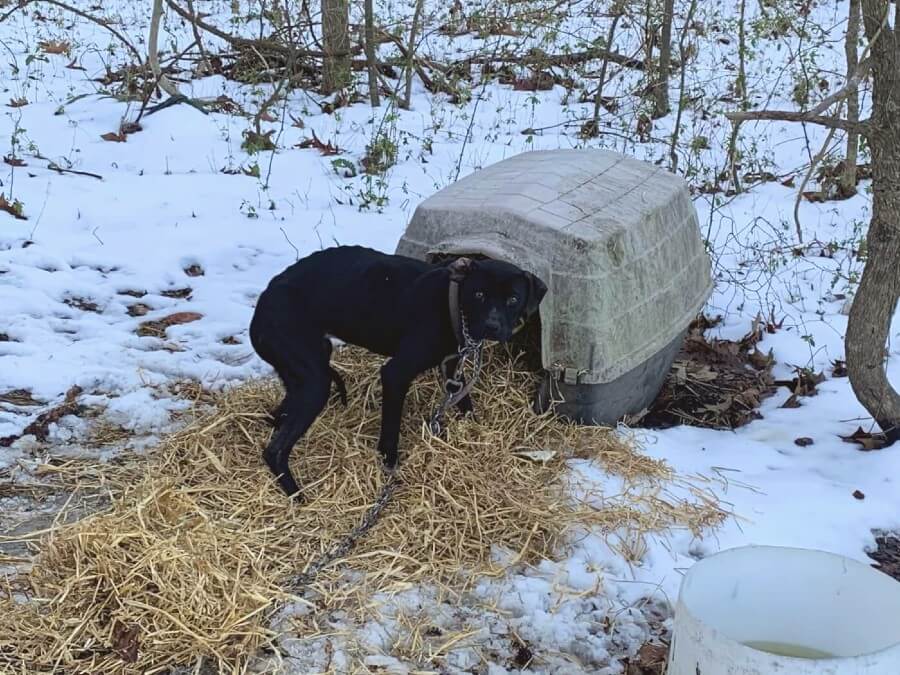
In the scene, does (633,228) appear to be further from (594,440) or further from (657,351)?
(594,440)

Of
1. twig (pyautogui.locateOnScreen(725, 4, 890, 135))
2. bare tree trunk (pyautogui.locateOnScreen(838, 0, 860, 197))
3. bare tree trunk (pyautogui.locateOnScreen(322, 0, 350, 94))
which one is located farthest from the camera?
bare tree trunk (pyautogui.locateOnScreen(322, 0, 350, 94))

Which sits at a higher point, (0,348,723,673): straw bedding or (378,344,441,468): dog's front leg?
(378,344,441,468): dog's front leg

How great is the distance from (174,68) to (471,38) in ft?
10.1

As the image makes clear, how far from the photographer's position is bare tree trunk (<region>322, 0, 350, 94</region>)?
8148 millimetres

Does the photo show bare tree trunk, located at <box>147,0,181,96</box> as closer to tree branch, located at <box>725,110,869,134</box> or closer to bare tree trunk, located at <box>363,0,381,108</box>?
bare tree trunk, located at <box>363,0,381,108</box>

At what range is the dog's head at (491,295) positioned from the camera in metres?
3.40

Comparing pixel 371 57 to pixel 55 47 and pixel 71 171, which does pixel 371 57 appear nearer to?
pixel 71 171

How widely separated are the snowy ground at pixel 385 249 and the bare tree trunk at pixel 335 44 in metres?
0.32

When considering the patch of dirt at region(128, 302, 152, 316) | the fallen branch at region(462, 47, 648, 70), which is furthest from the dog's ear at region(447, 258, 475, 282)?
the fallen branch at region(462, 47, 648, 70)

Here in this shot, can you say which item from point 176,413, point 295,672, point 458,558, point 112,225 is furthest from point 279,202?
point 295,672

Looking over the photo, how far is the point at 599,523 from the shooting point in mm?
3473

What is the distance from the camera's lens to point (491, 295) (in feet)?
11.2

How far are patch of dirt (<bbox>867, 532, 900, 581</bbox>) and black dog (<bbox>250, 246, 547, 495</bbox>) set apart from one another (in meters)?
1.54

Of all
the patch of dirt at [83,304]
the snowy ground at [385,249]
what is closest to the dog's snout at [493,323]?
the snowy ground at [385,249]
